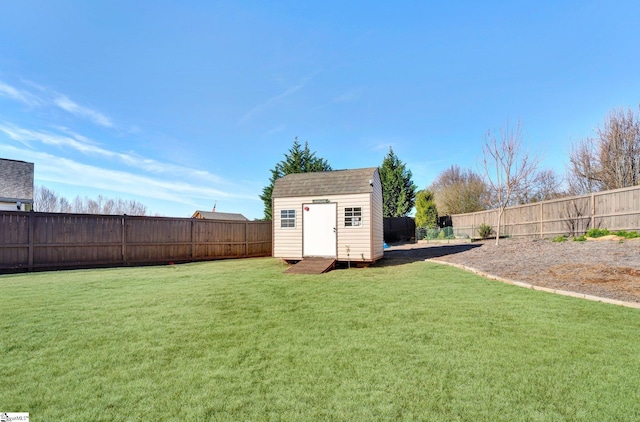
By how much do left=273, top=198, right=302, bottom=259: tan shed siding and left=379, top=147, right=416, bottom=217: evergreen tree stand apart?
17091 millimetres

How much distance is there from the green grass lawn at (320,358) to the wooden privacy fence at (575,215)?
30.6ft

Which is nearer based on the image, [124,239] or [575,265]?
[575,265]

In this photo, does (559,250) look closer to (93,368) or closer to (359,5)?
(359,5)

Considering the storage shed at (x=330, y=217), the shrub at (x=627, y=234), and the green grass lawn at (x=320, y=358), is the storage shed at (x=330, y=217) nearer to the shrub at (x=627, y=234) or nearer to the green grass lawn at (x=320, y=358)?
the green grass lawn at (x=320, y=358)

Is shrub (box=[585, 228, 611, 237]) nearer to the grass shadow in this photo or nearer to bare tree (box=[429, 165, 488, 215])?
the grass shadow

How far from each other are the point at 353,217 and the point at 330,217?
2.78 ft

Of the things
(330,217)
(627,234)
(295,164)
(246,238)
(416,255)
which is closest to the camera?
(627,234)

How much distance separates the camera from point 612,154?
18.2 meters

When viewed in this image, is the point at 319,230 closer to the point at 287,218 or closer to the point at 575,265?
the point at 287,218

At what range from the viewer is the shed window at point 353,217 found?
34.7 ft

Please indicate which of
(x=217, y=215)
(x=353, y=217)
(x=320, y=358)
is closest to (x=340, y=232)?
(x=353, y=217)

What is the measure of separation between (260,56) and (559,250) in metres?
11.9

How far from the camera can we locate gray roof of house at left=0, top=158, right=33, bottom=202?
15.2 meters

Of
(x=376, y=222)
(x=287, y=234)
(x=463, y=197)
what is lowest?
(x=287, y=234)
